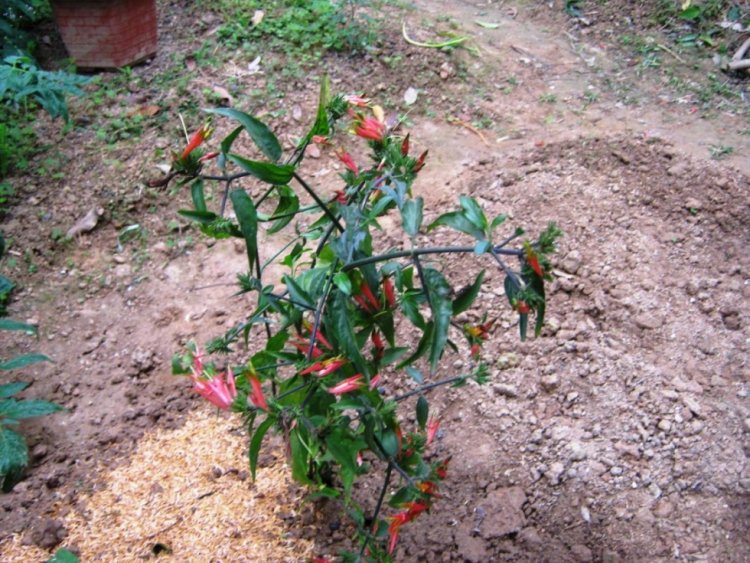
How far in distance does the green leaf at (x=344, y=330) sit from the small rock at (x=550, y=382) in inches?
42.8

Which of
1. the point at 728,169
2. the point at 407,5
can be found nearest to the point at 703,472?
the point at 728,169

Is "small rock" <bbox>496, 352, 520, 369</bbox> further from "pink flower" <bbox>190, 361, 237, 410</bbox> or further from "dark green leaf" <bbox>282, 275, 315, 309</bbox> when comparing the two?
"pink flower" <bbox>190, 361, 237, 410</bbox>

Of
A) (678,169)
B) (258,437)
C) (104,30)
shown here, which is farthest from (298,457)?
(104,30)

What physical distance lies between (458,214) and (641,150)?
89.9 inches

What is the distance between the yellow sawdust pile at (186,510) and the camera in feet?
6.84

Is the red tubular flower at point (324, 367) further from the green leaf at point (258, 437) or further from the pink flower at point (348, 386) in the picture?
the green leaf at point (258, 437)

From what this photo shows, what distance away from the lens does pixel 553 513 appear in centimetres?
208

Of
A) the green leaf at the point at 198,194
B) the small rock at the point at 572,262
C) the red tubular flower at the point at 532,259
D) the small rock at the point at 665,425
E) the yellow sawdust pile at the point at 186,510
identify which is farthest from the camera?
the small rock at the point at 572,262

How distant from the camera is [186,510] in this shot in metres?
2.18

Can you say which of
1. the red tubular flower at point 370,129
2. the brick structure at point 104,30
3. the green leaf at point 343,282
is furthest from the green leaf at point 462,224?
the brick structure at point 104,30

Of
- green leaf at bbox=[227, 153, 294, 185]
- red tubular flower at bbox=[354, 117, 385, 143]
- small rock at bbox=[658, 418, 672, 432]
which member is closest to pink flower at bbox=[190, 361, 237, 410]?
green leaf at bbox=[227, 153, 294, 185]

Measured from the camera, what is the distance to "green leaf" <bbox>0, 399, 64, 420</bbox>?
7.16 feet

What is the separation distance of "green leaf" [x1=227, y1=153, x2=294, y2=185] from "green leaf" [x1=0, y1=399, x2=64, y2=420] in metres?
1.29

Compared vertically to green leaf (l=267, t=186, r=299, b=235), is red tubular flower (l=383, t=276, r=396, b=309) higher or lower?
lower
